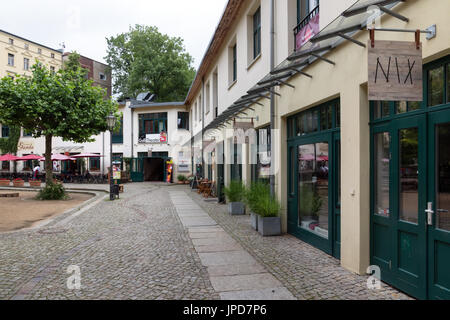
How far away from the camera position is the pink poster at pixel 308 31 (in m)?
6.18

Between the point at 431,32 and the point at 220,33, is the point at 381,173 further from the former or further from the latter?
the point at 220,33

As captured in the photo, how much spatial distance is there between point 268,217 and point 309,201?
1020mm

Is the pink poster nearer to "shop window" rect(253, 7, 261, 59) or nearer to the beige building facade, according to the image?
the beige building facade

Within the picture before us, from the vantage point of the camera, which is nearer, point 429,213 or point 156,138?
point 429,213

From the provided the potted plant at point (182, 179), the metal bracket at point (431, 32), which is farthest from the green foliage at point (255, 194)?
the potted plant at point (182, 179)

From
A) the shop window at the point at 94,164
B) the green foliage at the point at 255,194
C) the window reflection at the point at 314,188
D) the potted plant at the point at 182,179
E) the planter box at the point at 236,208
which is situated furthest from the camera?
the shop window at the point at 94,164

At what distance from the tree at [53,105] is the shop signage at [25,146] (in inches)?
805

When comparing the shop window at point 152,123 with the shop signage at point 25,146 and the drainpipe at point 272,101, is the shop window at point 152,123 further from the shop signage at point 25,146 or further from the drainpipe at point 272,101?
the drainpipe at point 272,101

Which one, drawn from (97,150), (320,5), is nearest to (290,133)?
(320,5)

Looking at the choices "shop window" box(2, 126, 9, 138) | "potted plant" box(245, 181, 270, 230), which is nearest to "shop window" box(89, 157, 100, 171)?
"shop window" box(2, 126, 9, 138)

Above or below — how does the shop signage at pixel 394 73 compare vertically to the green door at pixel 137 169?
above

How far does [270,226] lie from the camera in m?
7.13

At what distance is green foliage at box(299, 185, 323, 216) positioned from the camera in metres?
6.21

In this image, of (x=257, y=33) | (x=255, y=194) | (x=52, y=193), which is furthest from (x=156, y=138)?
(x=255, y=194)
